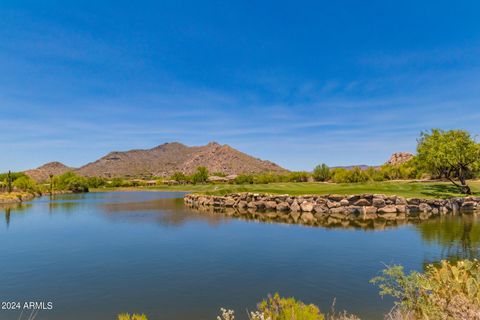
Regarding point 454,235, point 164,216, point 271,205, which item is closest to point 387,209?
point 271,205

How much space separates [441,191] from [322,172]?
55.7 m

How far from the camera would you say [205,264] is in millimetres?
15883

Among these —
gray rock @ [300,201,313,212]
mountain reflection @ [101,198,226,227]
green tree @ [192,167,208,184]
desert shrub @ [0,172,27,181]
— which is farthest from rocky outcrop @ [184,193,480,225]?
desert shrub @ [0,172,27,181]

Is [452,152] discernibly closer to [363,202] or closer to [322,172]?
[363,202]

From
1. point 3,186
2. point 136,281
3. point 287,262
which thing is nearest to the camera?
point 136,281

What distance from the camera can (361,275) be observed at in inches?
543

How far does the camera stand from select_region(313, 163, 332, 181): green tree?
97.9 metres

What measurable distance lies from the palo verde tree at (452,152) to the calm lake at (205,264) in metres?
18.3

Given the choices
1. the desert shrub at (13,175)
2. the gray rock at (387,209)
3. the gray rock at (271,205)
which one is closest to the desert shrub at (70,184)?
the desert shrub at (13,175)

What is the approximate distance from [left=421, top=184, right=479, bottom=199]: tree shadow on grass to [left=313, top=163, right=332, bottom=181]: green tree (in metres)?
50.5

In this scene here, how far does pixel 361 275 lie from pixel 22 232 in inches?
1093

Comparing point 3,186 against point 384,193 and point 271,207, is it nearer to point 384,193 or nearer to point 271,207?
point 271,207

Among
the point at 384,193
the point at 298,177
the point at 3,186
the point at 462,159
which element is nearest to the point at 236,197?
Answer: the point at 384,193

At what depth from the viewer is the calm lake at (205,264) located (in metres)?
11.1
